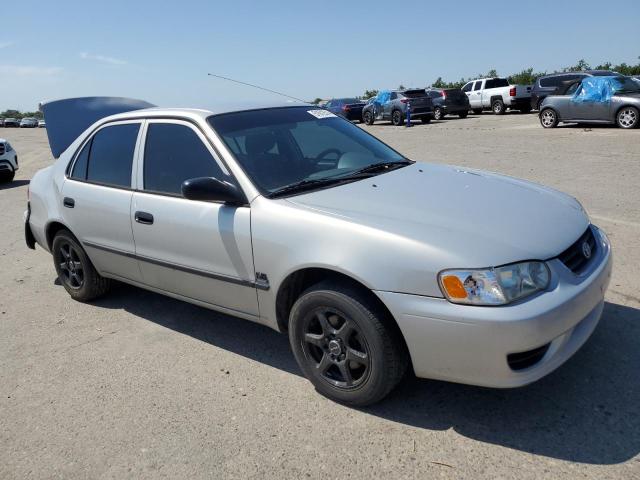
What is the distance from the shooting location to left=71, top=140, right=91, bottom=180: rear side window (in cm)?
454

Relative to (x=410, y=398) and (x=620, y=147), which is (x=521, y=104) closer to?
(x=620, y=147)

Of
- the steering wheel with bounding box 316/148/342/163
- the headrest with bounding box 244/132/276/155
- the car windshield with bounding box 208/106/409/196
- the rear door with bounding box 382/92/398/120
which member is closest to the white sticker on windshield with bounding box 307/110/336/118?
the car windshield with bounding box 208/106/409/196

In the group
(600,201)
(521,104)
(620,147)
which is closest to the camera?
(600,201)

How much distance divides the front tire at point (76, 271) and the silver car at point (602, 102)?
1467 centimetres

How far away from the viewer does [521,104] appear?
25.3 meters

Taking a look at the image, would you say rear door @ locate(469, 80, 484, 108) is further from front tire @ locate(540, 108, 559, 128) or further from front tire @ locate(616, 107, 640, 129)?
front tire @ locate(616, 107, 640, 129)

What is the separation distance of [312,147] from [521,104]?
2392 cm


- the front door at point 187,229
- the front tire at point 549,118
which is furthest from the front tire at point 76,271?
the front tire at point 549,118

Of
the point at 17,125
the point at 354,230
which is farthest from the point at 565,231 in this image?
the point at 17,125

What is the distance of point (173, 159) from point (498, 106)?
24774mm

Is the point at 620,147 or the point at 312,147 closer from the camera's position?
the point at 312,147

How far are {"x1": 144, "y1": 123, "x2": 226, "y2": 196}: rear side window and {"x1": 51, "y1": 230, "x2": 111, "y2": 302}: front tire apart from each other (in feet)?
4.02

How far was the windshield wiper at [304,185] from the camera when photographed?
3.26 meters

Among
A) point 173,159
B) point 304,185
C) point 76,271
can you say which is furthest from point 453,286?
point 76,271
